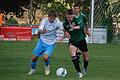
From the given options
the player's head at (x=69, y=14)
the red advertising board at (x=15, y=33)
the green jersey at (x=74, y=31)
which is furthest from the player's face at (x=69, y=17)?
the red advertising board at (x=15, y=33)

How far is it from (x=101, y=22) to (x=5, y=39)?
9.87m

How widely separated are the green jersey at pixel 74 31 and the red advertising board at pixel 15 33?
29416 millimetres

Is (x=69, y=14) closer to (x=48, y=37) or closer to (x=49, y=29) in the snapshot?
(x=49, y=29)

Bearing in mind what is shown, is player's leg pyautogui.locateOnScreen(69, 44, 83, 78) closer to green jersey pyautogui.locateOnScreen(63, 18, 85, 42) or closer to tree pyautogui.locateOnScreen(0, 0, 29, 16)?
green jersey pyautogui.locateOnScreen(63, 18, 85, 42)

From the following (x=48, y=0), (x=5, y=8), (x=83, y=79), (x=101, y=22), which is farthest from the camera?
(x=48, y=0)

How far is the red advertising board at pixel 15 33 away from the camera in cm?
4506

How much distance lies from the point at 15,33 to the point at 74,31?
99.7 ft

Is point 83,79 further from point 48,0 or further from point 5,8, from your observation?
point 48,0

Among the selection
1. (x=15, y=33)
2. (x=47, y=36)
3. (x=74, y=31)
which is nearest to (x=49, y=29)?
(x=47, y=36)

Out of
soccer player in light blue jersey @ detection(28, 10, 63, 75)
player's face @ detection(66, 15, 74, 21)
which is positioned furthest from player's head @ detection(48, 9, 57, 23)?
player's face @ detection(66, 15, 74, 21)

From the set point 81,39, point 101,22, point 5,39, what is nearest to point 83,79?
point 81,39

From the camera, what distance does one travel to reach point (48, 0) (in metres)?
79.2

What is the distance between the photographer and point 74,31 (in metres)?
15.5

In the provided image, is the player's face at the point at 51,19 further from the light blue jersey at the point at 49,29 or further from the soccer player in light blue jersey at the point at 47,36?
the light blue jersey at the point at 49,29
